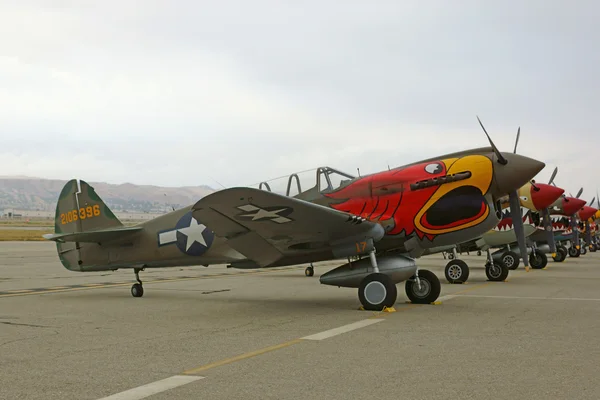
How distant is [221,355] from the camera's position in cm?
552

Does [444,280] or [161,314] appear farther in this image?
[444,280]

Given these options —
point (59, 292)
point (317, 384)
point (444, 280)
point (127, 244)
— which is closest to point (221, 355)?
point (317, 384)

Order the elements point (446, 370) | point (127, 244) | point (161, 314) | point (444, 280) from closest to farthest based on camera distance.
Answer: point (446, 370) → point (161, 314) → point (127, 244) → point (444, 280)

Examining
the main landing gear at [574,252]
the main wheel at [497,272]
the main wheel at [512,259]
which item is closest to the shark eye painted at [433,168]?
the main wheel at [497,272]

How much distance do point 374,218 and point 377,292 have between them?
121 centimetres

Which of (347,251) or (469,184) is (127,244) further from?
(469,184)

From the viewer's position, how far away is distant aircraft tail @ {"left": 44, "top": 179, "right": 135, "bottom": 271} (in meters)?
12.1

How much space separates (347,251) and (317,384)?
4949mm

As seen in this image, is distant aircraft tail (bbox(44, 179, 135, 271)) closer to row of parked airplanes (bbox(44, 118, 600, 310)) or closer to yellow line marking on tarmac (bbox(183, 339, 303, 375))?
row of parked airplanes (bbox(44, 118, 600, 310))

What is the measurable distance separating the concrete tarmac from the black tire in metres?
0.30

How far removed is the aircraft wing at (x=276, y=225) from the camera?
26.9 feet

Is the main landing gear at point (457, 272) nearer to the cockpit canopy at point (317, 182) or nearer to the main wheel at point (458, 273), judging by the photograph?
the main wheel at point (458, 273)

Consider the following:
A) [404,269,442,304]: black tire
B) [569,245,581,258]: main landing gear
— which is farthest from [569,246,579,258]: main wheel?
[404,269,442,304]: black tire

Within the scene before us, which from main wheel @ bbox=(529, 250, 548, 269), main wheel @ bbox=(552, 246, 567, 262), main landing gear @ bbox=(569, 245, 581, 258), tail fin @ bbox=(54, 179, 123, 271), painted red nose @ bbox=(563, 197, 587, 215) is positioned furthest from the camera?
main landing gear @ bbox=(569, 245, 581, 258)
